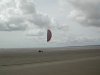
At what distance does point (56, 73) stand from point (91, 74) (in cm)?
283

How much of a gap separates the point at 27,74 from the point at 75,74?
3.73 meters

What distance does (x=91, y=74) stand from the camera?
18.4 m

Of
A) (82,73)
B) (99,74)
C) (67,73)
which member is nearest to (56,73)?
(67,73)

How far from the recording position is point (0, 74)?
19016mm

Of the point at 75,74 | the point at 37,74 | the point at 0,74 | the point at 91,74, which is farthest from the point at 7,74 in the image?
the point at 91,74

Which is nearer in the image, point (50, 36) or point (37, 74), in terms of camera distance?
point (50, 36)

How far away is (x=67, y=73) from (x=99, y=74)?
2.55 m

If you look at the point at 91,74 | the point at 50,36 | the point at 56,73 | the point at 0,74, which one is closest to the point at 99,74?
the point at 91,74

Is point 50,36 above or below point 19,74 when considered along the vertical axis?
above

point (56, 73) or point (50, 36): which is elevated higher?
point (50, 36)

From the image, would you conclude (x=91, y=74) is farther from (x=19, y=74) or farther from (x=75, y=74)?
(x=19, y=74)

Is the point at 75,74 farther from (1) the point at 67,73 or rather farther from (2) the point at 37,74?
(2) the point at 37,74

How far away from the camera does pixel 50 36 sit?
1767cm

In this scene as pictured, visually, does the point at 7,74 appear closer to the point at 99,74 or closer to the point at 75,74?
the point at 75,74
